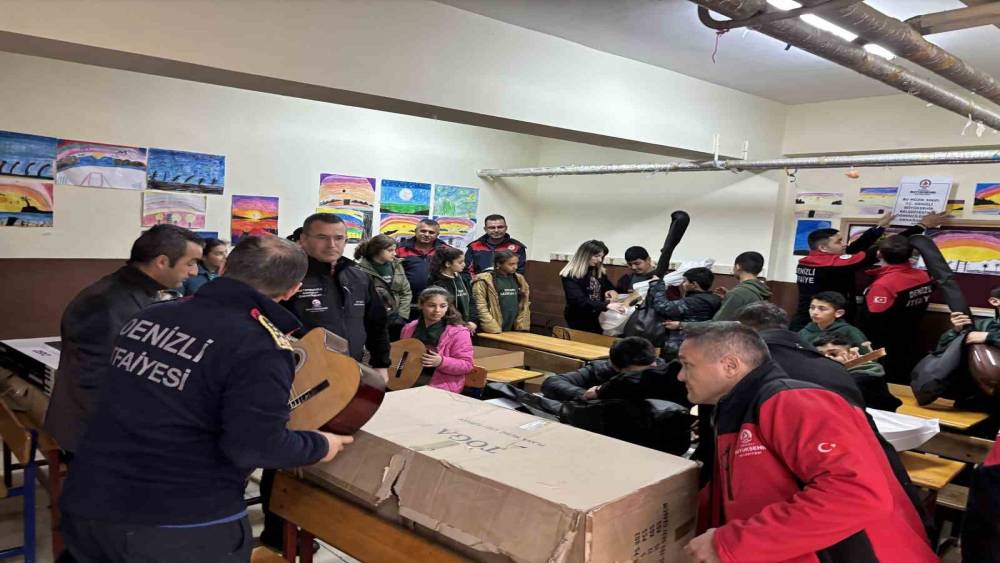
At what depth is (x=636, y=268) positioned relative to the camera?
667 centimetres

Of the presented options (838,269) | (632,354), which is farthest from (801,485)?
(838,269)

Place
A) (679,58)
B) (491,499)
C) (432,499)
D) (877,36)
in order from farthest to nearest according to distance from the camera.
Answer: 1. (679,58)
2. (877,36)
3. (432,499)
4. (491,499)

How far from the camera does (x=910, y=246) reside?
17.3 ft

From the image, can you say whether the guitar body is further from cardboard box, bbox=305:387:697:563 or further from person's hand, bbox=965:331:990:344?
person's hand, bbox=965:331:990:344

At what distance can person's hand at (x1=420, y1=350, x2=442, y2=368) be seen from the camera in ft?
12.9

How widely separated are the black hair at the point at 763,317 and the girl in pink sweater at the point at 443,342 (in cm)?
184

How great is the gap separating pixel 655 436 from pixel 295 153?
5126mm

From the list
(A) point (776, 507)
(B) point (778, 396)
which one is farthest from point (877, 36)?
(A) point (776, 507)

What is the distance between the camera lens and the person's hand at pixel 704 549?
145 cm

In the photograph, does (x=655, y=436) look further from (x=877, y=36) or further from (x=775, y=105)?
(x=775, y=105)

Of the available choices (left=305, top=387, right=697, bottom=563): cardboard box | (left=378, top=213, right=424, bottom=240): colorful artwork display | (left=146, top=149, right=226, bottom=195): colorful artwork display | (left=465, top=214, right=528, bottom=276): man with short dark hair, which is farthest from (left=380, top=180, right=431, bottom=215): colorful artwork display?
(left=305, top=387, right=697, bottom=563): cardboard box

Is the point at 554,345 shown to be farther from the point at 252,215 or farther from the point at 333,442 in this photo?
the point at 333,442

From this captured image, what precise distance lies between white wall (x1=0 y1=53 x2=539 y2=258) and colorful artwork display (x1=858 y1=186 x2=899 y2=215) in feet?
13.9

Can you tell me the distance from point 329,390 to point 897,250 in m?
5.06
